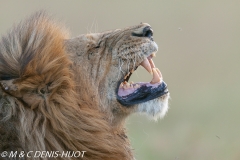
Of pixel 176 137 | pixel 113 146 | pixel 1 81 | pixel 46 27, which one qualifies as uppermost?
pixel 46 27

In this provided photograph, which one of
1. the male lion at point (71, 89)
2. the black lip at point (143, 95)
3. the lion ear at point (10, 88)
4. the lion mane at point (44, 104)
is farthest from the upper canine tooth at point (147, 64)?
the lion ear at point (10, 88)

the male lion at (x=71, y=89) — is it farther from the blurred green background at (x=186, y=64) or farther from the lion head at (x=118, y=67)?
the blurred green background at (x=186, y=64)

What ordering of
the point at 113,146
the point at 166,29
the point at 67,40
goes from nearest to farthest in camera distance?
the point at 113,146, the point at 67,40, the point at 166,29

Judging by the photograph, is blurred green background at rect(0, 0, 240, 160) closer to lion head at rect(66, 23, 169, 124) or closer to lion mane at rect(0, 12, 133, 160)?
lion head at rect(66, 23, 169, 124)

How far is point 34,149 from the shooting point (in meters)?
3.99

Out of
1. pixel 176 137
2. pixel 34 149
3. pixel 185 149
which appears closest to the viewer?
pixel 34 149

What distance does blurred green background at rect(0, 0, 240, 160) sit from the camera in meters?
7.00

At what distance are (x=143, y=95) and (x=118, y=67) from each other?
0.28m

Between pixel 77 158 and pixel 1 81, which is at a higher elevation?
pixel 1 81

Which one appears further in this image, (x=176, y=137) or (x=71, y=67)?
(x=176, y=137)

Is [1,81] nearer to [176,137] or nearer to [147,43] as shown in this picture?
[147,43]

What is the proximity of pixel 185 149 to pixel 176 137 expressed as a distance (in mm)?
539

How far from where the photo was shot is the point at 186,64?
34.1 feet

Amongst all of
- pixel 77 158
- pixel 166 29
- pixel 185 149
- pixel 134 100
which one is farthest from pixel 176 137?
pixel 166 29
